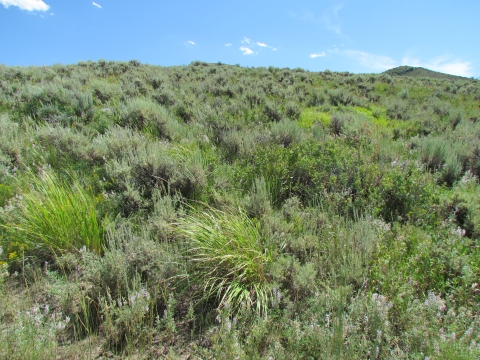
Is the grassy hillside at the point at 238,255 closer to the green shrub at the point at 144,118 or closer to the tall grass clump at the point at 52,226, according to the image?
the tall grass clump at the point at 52,226

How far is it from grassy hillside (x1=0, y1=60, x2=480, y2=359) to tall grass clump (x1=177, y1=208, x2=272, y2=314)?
22mm

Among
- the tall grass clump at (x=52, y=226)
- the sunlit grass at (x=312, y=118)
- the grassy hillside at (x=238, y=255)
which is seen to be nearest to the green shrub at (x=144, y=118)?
the grassy hillside at (x=238, y=255)

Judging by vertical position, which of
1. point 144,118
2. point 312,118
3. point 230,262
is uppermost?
point 312,118

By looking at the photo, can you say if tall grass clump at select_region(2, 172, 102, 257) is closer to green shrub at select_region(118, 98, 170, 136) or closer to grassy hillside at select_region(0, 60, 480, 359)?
grassy hillside at select_region(0, 60, 480, 359)

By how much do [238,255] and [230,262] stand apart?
108 mm

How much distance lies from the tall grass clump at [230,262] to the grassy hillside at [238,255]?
0.02 m

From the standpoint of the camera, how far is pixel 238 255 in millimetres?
2543

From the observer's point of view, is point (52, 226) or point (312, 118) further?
point (312, 118)

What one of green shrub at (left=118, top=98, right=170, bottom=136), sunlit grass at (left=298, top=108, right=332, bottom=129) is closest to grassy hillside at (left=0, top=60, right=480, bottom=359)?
green shrub at (left=118, top=98, right=170, bottom=136)

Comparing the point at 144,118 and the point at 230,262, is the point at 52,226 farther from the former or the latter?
the point at 144,118

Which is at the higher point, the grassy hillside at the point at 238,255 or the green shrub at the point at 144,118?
the green shrub at the point at 144,118

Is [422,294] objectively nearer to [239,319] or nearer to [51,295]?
[239,319]

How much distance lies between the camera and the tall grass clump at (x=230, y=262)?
93.7 inches

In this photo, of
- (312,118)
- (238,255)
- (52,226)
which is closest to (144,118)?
(52,226)
